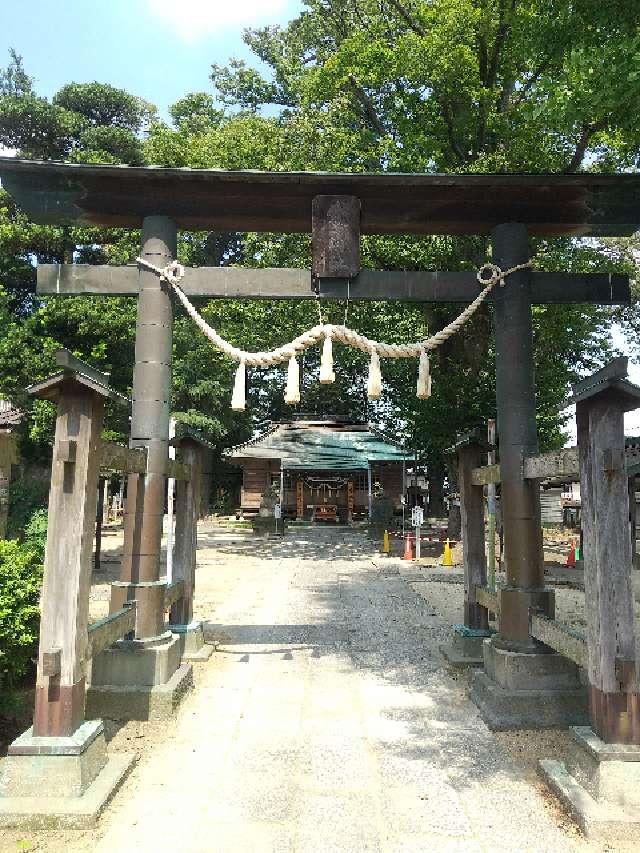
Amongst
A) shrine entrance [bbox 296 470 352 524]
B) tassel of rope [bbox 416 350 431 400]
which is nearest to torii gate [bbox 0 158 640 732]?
tassel of rope [bbox 416 350 431 400]

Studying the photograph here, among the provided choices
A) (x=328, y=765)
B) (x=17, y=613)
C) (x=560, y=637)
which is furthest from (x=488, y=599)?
(x=17, y=613)

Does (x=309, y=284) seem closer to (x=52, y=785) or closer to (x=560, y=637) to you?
(x=560, y=637)

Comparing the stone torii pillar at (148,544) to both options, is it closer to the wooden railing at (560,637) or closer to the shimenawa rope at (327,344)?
the shimenawa rope at (327,344)

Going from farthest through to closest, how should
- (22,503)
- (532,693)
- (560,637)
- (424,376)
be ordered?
1. (22,503)
2. (424,376)
3. (532,693)
4. (560,637)

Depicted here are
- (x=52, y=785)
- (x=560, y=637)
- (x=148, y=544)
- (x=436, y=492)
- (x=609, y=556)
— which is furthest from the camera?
(x=436, y=492)

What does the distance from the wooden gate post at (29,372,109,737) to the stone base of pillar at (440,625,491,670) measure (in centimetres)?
433

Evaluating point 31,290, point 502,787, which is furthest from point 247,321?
point 502,787

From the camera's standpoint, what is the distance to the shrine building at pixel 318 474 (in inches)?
1144

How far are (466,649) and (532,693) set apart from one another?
1761 millimetres

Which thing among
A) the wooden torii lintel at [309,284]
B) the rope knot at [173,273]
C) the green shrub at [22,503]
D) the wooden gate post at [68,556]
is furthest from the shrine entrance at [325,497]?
the wooden gate post at [68,556]

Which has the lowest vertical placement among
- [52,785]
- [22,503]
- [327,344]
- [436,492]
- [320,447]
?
[52,785]

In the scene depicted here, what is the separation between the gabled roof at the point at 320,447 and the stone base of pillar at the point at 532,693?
2153 centimetres

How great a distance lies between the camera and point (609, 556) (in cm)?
390

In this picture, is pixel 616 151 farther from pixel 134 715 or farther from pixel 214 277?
pixel 134 715
